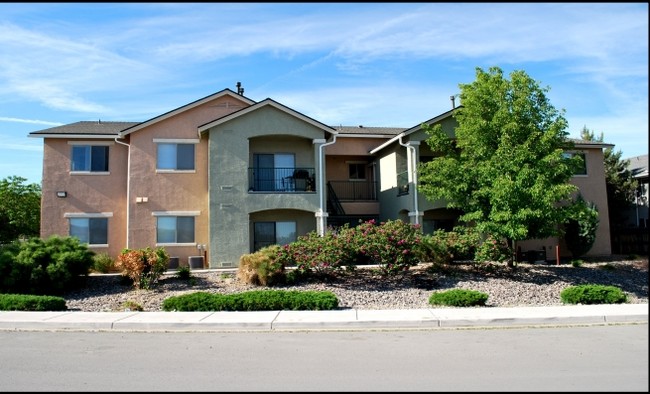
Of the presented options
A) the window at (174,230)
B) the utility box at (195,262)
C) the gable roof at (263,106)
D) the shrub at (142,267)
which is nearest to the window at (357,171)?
the gable roof at (263,106)

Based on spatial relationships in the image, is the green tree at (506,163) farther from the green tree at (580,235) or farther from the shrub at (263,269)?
the shrub at (263,269)

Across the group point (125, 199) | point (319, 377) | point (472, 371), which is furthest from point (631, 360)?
point (125, 199)

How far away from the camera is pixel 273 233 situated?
2377 cm

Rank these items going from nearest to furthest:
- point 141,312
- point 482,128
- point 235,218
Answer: point 141,312 < point 482,128 < point 235,218

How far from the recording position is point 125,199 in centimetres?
2355

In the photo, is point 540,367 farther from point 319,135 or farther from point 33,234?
point 33,234

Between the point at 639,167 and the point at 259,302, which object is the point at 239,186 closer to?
the point at 259,302

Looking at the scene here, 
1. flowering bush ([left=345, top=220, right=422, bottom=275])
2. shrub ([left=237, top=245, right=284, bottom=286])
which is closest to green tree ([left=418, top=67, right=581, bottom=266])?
flowering bush ([left=345, top=220, right=422, bottom=275])

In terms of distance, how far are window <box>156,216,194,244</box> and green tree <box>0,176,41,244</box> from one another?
1082 cm

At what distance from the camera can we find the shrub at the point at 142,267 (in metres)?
17.6

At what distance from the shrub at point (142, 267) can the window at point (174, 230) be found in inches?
183

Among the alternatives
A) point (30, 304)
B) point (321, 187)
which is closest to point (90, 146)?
point (321, 187)

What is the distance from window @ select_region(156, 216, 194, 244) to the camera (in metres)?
22.8

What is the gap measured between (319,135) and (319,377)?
16.9m
